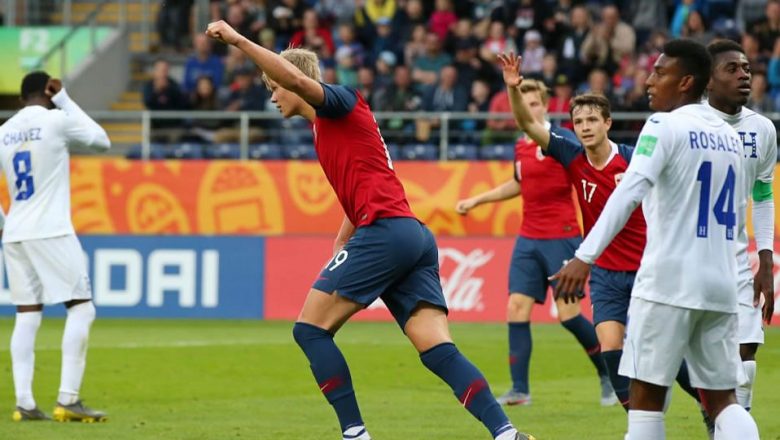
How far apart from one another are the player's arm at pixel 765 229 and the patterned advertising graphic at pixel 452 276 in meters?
10.3

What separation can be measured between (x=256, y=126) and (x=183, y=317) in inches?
202

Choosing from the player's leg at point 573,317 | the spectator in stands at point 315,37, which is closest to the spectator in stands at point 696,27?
the spectator in stands at point 315,37

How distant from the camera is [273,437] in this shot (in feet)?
30.0

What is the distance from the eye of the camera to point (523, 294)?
11.6 meters

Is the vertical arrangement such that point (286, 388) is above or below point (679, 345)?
below

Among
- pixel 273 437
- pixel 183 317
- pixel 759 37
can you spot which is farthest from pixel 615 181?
pixel 759 37

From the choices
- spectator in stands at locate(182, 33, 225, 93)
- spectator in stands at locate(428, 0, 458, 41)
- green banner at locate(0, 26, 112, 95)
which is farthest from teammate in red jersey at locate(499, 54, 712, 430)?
green banner at locate(0, 26, 112, 95)

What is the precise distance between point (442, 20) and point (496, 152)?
3.67 meters

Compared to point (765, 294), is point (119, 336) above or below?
below

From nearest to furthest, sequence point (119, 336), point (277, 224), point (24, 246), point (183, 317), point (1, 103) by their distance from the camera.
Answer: point (24, 246)
point (119, 336)
point (183, 317)
point (277, 224)
point (1, 103)

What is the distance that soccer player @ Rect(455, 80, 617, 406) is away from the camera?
1142 cm

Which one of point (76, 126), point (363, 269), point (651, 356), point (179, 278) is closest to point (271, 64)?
point (363, 269)

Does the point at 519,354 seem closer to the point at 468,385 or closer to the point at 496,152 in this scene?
the point at 468,385

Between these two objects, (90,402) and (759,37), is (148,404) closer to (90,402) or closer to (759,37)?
(90,402)
